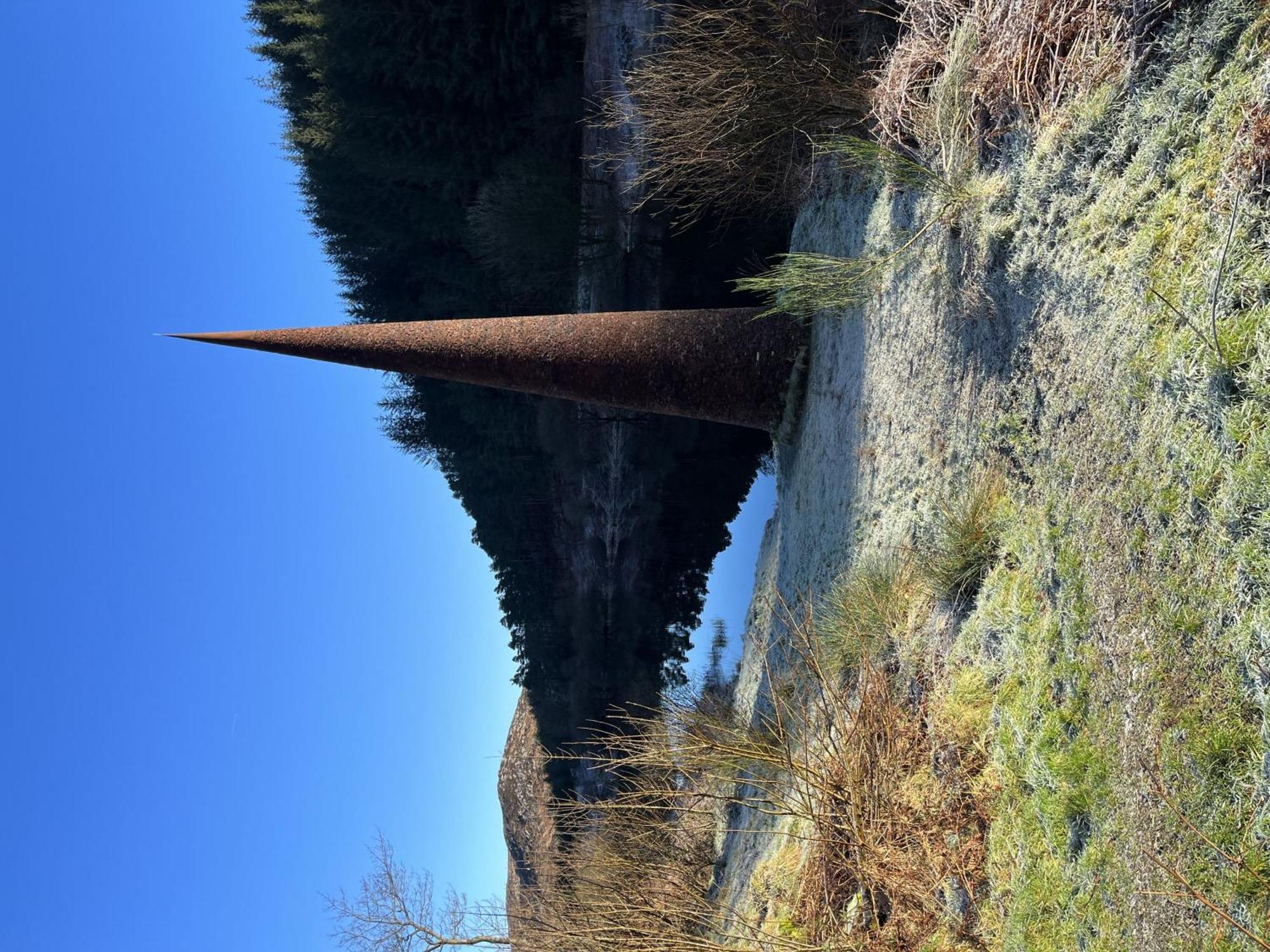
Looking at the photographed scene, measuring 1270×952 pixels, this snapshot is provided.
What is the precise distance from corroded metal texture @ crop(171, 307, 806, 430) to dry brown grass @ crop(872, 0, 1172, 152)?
2042mm

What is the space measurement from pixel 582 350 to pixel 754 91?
2.81m

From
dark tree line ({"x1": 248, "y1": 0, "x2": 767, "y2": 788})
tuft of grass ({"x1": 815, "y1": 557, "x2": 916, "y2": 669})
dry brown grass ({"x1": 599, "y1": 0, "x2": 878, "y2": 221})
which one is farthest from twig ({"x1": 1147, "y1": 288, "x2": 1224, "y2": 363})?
dark tree line ({"x1": 248, "y1": 0, "x2": 767, "y2": 788})

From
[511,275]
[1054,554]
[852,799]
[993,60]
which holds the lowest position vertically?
[852,799]

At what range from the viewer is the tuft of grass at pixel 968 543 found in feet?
14.9

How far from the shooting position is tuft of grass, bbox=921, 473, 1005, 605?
178 inches

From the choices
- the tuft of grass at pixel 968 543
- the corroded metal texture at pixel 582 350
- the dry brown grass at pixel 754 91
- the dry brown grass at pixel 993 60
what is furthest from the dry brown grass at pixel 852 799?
the dry brown grass at pixel 754 91

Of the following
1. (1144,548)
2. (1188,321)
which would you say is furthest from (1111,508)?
(1188,321)

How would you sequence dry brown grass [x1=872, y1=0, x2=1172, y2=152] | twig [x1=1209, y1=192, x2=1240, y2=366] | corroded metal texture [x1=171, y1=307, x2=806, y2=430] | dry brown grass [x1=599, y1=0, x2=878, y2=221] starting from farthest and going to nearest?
dry brown grass [x1=599, y1=0, x2=878, y2=221], corroded metal texture [x1=171, y1=307, x2=806, y2=430], dry brown grass [x1=872, y1=0, x2=1172, y2=152], twig [x1=1209, y1=192, x2=1240, y2=366]

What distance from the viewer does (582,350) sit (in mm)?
6855

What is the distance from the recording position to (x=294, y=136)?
49.4 feet

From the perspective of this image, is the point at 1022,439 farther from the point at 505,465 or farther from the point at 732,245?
the point at 505,465

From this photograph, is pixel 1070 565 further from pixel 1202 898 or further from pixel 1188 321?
pixel 1202 898

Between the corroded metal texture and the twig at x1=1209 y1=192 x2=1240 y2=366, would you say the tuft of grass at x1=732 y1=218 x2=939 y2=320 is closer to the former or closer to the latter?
the corroded metal texture

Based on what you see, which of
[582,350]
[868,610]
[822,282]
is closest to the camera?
[868,610]
